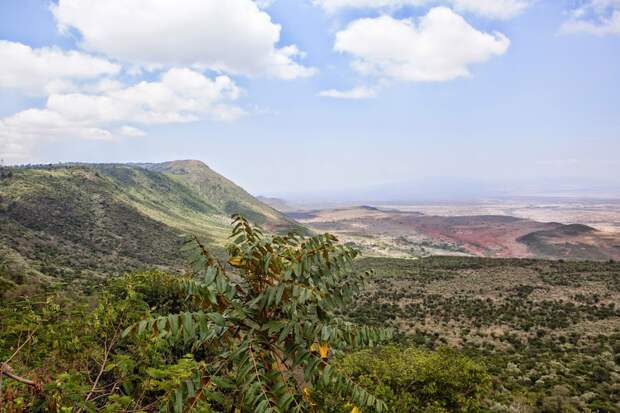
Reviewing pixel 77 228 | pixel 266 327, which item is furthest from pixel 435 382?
pixel 77 228

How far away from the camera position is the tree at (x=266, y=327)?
3271mm

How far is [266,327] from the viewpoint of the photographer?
136 inches

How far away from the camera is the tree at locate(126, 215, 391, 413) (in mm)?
3271

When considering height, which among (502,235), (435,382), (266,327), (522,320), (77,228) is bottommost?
(502,235)

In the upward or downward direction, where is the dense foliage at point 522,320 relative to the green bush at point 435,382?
downward

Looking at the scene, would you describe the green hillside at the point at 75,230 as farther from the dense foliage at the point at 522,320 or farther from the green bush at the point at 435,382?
the green bush at the point at 435,382

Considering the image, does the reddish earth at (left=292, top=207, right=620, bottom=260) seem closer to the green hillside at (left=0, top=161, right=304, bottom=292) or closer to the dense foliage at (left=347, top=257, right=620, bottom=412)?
the dense foliage at (left=347, top=257, right=620, bottom=412)

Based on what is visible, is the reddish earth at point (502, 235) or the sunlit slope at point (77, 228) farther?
the reddish earth at point (502, 235)

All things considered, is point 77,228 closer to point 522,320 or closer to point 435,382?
point 522,320

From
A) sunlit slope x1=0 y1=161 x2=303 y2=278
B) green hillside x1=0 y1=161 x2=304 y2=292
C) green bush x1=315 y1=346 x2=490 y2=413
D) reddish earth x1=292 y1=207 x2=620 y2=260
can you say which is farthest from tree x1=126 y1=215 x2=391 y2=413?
reddish earth x1=292 y1=207 x2=620 y2=260

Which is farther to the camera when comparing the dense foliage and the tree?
the dense foliage

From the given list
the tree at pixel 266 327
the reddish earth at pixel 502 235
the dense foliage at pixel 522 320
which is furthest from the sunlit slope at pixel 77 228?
the reddish earth at pixel 502 235

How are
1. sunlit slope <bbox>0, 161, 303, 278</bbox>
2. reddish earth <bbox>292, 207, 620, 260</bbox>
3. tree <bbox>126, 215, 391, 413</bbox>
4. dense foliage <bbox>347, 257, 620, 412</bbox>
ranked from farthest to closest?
reddish earth <bbox>292, 207, 620, 260</bbox>, sunlit slope <bbox>0, 161, 303, 278</bbox>, dense foliage <bbox>347, 257, 620, 412</bbox>, tree <bbox>126, 215, 391, 413</bbox>

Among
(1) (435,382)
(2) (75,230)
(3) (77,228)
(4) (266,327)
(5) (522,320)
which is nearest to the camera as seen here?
(4) (266,327)
